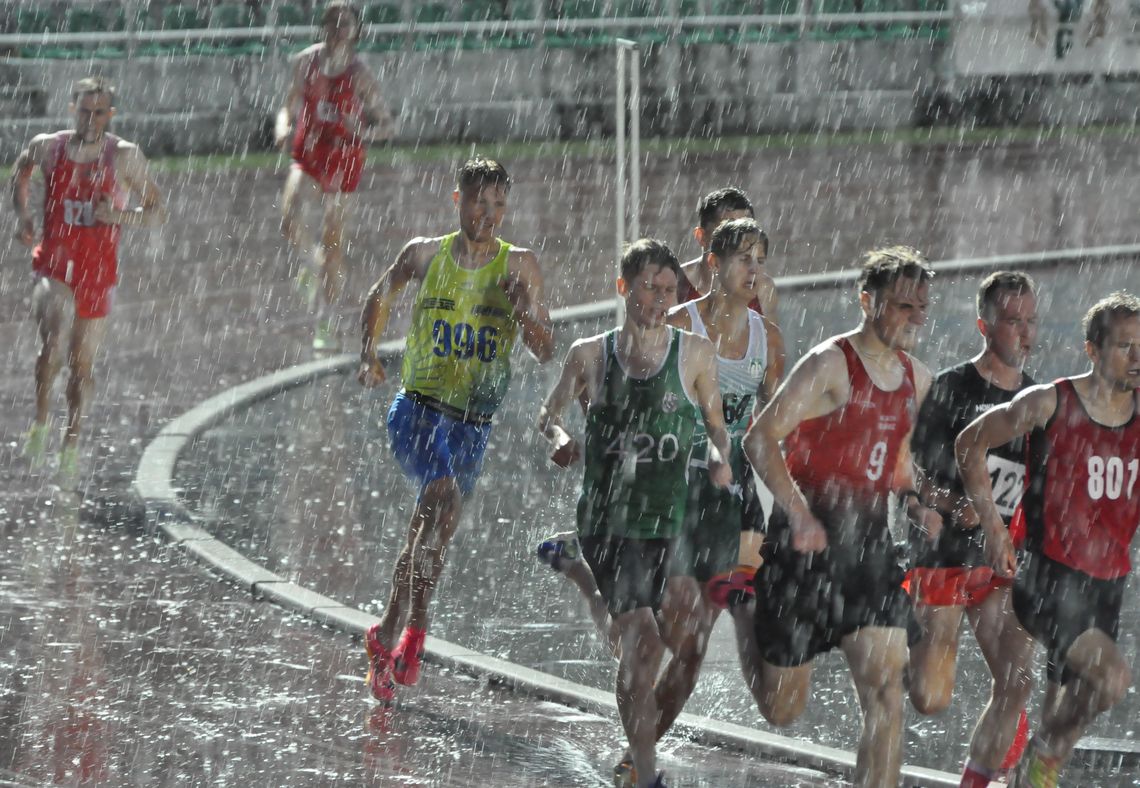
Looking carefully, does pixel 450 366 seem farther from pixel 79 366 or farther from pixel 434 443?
pixel 79 366

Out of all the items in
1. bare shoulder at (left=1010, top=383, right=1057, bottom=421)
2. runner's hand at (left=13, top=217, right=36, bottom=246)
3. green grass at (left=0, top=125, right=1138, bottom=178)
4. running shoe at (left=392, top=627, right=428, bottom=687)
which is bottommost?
running shoe at (left=392, top=627, right=428, bottom=687)

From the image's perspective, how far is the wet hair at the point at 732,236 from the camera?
755 centimetres

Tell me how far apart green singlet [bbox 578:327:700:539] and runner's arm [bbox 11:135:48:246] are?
555cm

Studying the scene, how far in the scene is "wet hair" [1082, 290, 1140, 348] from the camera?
21.1 feet

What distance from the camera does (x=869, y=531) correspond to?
658cm

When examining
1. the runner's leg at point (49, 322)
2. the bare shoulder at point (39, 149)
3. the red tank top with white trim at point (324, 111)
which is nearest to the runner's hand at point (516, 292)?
the runner's leg at point (49, 322)

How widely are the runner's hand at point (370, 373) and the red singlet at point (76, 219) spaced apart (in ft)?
12.5

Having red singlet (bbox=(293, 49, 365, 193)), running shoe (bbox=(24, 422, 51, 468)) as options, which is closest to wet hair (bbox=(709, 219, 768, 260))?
running shoe (bbox=(24, 422, 51, 468))

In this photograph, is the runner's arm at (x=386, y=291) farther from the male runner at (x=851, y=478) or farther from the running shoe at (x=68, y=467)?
the running shoe at (x=68, y=467)

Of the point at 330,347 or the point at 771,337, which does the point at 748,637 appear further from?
the point at 330,347

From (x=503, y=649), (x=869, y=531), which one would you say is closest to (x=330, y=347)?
(x=503, y=649)

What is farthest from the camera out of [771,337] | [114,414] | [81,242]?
[114,414]

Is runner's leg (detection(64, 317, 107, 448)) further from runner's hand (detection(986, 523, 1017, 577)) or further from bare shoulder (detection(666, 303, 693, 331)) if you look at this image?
runner's hand (detection(986, 523, 1017, 577))

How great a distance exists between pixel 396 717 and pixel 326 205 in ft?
29.0
